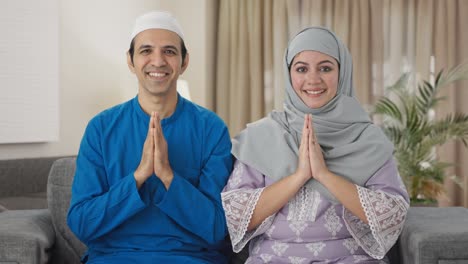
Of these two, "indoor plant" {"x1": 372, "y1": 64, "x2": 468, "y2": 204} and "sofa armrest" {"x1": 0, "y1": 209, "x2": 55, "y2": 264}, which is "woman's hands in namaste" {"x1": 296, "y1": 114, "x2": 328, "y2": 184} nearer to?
"sofa armrest" {"x1": 0, "y1": 209, "x2": 55, "y2": 264}

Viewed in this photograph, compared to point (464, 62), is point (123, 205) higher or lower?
lower

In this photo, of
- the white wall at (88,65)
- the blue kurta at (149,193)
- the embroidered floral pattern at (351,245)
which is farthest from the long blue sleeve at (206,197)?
the white wall at (88,65)

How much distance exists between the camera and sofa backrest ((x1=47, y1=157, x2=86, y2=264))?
233 cm

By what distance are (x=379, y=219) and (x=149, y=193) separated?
71cm

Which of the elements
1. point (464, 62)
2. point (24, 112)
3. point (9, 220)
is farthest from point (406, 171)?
point (9, 220)

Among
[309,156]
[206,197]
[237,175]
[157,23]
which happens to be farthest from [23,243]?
[309,156]

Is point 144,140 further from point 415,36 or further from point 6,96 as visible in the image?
point 415,36

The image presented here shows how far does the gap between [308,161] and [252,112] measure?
433 centimetres

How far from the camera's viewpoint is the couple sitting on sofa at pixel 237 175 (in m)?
2.00

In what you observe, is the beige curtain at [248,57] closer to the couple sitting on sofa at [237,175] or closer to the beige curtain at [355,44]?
Answer: the beige curtain at [355,44]

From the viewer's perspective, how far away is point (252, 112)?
6.29 meters

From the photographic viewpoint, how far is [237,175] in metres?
2.10

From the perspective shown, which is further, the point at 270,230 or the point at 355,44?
the point at 355,44

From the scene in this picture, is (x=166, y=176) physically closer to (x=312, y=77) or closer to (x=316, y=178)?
(x=316, y=178)
